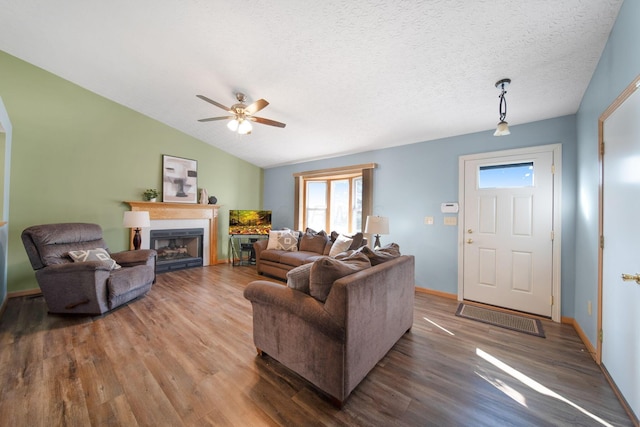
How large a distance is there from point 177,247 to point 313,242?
10.1 feet

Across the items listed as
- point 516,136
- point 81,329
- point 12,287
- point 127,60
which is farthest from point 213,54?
point 12,287

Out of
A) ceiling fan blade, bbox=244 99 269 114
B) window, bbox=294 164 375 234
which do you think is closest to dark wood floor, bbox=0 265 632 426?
ceiling fan blade, bbox=244 99 269 114

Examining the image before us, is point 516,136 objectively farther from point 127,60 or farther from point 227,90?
point 127,60

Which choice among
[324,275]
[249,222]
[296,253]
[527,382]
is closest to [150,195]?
[249,222]

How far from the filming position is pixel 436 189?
3.52 metres

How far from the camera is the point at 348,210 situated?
194 inches

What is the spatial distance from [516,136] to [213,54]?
12.4 ft

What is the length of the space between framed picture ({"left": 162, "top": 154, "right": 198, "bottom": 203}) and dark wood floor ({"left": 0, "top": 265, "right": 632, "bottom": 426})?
8.39 feet

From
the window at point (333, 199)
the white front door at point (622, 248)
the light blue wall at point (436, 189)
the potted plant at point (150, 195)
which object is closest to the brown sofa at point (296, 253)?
the window at point (333, 199)

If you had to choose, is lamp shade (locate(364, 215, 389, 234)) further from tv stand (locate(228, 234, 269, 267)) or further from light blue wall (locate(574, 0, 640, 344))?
tv stand (locate(228, 234, 269, 267))

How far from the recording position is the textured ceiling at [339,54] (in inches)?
66.1

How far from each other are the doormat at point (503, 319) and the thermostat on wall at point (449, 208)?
1.32m

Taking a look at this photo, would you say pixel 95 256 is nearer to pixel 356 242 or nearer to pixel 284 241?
pixel 284 241

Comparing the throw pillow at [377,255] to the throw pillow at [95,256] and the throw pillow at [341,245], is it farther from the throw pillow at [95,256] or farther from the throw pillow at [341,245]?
the throw pillow at [95,256]
